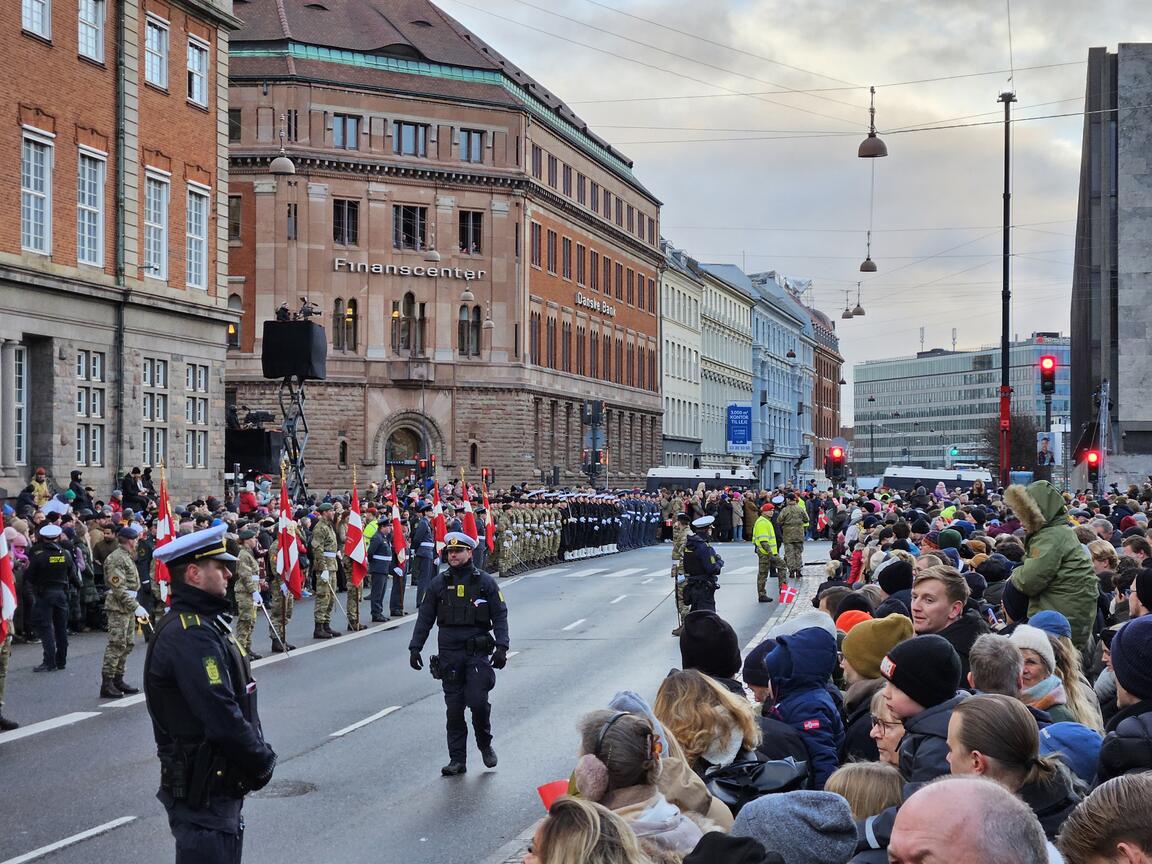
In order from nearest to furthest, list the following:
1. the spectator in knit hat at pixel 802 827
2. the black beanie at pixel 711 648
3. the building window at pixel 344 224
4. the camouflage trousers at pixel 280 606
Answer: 1. the spectator in knit hat at pixel 802 827
2. the black beanie at pixel 711 648
3. the camouflage trousers at pixel 280 606
4. the building window at pixel 344 224

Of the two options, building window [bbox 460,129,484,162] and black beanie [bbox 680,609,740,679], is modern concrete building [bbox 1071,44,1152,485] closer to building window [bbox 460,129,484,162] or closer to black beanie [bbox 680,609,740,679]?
building window [bbox 460,129,484,162]

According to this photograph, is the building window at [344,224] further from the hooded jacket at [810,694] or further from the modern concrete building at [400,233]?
the hooded jacket at [810,694]

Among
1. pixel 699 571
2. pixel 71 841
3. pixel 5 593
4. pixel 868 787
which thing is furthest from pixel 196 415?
pixel 868 787

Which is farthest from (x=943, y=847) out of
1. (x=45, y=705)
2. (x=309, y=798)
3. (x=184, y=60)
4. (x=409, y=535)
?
(x=184, y=60)

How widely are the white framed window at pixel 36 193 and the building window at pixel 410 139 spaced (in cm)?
3987

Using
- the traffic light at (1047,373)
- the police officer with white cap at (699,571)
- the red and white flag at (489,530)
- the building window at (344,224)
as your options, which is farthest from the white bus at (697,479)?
the police officer with white cap at (699,571)

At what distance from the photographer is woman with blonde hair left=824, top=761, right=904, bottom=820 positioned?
16.4ft

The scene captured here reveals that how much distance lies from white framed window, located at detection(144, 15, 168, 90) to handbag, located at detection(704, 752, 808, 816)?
3449 cm

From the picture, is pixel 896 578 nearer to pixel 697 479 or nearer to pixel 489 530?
pixel 489 530

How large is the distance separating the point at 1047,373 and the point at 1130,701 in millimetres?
22954

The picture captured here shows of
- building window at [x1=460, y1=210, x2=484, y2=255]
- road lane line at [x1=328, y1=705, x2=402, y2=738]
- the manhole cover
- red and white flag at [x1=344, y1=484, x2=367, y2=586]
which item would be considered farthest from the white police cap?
building window at [x1=460, y1=210, x2=484, y2=255]

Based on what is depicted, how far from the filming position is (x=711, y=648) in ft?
24.0

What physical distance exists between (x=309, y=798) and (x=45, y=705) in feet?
20.1

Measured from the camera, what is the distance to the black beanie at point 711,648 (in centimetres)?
732
